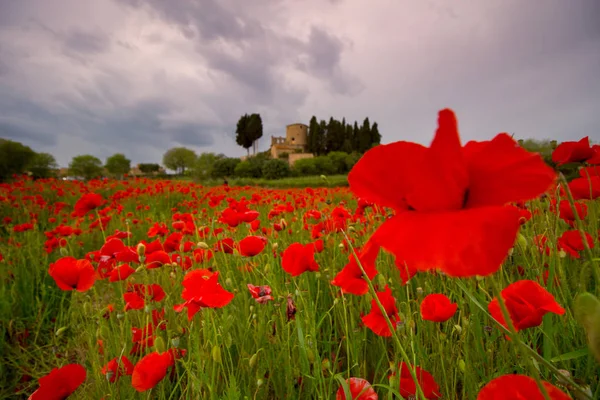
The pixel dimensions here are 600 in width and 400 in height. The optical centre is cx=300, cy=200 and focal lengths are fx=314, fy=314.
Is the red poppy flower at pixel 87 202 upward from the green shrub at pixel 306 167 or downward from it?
downward

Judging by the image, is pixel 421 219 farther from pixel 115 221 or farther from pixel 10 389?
pixel 115 221

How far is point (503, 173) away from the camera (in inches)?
14.2

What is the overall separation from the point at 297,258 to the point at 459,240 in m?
0.88

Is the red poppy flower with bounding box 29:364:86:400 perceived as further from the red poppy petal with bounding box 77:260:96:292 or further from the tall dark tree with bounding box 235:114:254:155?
the tall dark tree with bounding box 235:114:254:155

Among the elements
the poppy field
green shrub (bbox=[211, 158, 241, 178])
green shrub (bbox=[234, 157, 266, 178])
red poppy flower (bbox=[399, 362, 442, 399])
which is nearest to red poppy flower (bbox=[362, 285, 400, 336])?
the poppy field

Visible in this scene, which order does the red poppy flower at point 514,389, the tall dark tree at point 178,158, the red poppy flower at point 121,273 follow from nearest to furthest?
the red poppy flower at point 514,389
the red poppy flower at point 121,273
the tall dark tree at point 178,158

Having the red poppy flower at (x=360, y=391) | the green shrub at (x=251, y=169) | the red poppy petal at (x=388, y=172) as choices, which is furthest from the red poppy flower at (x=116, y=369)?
the green shrub at (x=251, y=169)

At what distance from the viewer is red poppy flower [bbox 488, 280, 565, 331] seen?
25.3 inches

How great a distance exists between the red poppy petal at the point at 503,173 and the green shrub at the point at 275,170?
3075 cm

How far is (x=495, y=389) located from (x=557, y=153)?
0.81 metres

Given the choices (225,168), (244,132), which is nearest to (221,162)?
(225,168)

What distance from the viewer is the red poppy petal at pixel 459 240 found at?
29 cm

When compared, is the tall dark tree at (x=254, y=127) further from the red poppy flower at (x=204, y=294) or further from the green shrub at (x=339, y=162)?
the red poppy flower at (x=204, y=294)

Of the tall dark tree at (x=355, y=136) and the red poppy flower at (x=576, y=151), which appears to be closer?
the red poppy flower at (x=576, y=151)
